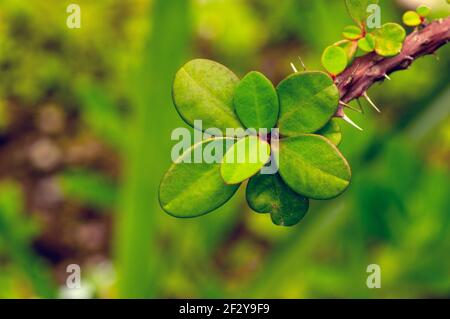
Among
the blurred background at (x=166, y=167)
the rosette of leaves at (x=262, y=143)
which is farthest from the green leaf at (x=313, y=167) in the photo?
the blurred background at (x=166, y=167)

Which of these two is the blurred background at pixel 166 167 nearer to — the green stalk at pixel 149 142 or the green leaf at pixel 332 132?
the green stalk at pixel 149 142

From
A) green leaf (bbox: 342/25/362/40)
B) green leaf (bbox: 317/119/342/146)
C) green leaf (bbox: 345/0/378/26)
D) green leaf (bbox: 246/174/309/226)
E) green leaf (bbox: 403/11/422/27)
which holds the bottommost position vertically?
green leaf (bbox: 246/174/309/226)

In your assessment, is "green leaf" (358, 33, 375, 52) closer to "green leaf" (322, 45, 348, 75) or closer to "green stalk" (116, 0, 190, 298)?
"green leaf" (322, 45, 348, 75)

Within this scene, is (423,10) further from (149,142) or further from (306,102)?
(149,142)

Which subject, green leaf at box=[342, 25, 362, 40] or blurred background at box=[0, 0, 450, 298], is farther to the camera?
blurred background at box=[0, 0, 450, 298]

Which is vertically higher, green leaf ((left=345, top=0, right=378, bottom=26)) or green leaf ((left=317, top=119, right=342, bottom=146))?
green leaf ((left=345, top=0, right=378, bottom=26))

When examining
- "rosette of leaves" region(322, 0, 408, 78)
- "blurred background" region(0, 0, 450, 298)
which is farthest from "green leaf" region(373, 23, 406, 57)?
"blurred background" region(0, 0, 450, 298)

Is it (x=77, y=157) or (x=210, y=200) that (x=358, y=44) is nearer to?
(x=210, y=200)
